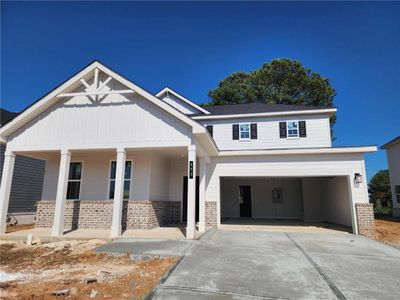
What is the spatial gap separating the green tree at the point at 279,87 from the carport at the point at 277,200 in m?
11.5

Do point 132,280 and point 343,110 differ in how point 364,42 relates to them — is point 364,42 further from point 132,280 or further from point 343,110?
point 132,280

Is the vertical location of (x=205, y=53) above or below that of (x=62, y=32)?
above

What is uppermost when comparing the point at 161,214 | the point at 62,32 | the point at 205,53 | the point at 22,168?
the point at 205,53

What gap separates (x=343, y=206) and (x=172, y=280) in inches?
434

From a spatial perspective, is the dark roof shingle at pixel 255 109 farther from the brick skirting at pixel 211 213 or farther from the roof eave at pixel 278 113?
the brick skirting at pixel 211 213

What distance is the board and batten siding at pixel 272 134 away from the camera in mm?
14242

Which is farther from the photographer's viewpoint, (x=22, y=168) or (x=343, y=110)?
(x=343, y=110)

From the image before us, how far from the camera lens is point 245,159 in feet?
39.3

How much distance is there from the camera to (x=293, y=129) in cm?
1462

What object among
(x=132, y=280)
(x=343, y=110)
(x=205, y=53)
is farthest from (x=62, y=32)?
(x=343, y=110)

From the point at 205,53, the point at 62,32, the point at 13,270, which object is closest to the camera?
the point at 13,270

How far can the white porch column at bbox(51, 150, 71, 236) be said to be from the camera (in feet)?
28.5

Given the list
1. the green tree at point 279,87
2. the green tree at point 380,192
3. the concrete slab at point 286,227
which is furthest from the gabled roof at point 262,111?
the green tree at point 380,192

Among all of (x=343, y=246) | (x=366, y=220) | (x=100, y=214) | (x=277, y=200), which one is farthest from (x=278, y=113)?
(x=100, y=214)
